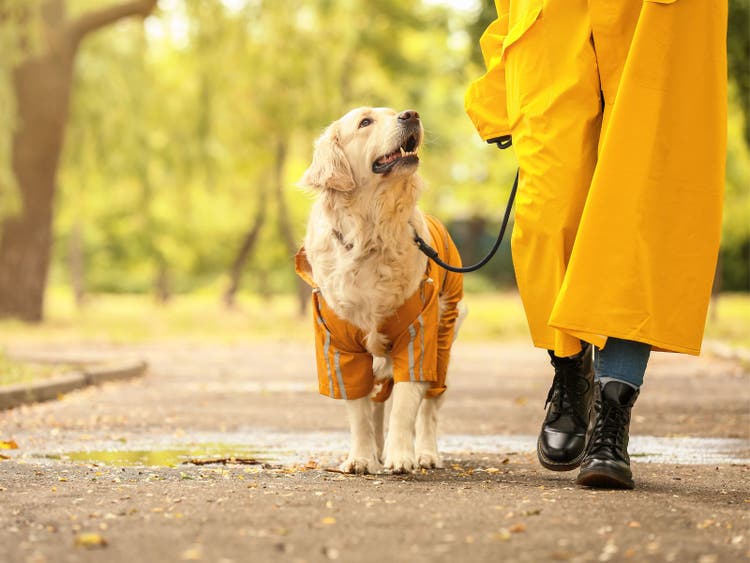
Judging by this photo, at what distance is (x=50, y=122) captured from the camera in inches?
830

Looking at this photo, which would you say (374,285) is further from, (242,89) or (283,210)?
(283,210)

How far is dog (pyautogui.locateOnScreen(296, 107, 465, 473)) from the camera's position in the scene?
5.07 metres

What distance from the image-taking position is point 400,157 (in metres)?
5.24

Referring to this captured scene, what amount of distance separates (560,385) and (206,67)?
57.1 feet

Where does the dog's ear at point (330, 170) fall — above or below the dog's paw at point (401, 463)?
above

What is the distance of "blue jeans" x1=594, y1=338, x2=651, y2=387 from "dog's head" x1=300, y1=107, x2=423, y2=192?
129cm

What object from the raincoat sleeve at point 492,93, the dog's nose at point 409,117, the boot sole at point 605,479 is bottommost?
the boot sole at point 605,479

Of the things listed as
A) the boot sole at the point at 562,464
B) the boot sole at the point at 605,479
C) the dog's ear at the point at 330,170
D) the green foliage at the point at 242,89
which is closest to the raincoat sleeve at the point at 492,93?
the dog's ear at the point at 330,170

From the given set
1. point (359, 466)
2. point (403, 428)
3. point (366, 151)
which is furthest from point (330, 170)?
point (359, 466)

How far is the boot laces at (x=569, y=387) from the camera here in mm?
4762

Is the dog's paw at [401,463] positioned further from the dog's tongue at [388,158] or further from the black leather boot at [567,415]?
the dog's tongue at [388,158]

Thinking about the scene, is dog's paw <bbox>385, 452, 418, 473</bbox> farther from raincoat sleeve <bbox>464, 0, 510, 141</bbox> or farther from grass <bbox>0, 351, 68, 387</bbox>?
grass <bbox>0, 351, 68, 387</bbox>

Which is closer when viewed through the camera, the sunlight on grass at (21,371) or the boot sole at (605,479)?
the boot sole at (605,479)

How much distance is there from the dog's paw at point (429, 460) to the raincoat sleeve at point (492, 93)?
1.41 metres
